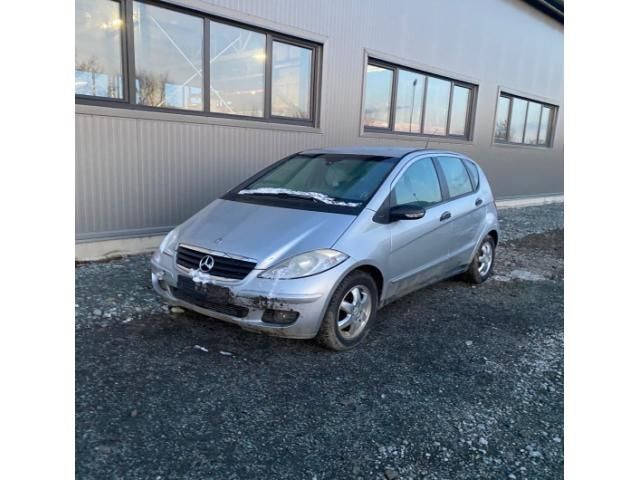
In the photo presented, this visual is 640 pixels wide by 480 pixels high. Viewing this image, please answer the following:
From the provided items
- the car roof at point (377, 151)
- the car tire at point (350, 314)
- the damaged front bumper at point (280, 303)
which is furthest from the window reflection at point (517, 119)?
the damaged front bumper at point (280, 303)

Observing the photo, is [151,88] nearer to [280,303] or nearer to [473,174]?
[280,303]

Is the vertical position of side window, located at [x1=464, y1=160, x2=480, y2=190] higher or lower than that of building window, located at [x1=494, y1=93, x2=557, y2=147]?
lower

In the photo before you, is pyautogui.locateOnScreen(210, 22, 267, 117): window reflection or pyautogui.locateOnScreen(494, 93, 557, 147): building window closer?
pyautogui.locateOnScreen(210, 22, 267, 117): window reflection

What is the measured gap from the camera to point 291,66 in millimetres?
7480

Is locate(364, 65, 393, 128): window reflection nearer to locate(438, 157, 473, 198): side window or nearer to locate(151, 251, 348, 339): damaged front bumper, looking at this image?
locate(438, 157, 473, 198): side window

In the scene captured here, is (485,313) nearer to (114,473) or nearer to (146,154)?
(114,473)

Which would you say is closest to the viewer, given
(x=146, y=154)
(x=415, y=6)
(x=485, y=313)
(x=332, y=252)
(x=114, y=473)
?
(x=114, y=473)

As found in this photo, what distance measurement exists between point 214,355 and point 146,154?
3.42m

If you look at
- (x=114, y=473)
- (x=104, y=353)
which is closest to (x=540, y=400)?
(x=114, y=473)

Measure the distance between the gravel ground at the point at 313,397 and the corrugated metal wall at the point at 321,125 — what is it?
1.58 metres

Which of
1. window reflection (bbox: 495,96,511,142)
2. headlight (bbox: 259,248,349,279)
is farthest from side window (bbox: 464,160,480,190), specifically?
window reflection (bbox: 495,96,511,142)

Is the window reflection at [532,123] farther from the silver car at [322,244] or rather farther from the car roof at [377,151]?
the car roof at [377,151]

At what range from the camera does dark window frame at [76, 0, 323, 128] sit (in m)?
5.51

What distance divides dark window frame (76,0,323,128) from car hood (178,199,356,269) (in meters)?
2.59
